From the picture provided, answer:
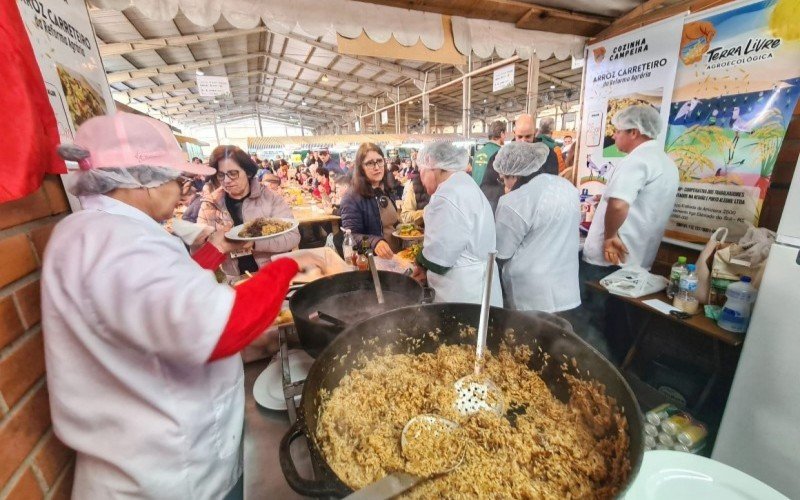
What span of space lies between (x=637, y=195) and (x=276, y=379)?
10.8 ft

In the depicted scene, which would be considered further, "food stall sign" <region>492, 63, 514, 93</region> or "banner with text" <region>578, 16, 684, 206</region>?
"food stall sign" <region>492, 63, 514, 93</region>

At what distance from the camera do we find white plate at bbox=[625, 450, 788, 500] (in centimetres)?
99

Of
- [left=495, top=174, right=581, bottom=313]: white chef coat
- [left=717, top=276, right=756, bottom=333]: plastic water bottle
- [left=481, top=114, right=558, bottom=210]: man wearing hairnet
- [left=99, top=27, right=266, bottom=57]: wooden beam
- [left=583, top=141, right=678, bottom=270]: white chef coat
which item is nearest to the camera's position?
[left=717, top=276, right=756, bottom=333]: plastic water bottle

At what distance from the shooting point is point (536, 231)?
2.65m

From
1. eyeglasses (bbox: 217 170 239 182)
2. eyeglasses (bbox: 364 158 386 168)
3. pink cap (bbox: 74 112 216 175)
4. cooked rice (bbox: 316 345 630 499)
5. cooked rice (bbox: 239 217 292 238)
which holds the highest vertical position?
pink cap (bbox: 74 112 216 175)

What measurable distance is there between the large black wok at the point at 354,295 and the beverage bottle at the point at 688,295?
86.6 inches

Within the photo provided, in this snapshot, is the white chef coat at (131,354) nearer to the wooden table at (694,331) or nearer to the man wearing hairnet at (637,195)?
the wooden table at (694,331)

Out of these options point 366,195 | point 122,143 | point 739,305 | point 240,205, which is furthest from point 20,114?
point 739,305

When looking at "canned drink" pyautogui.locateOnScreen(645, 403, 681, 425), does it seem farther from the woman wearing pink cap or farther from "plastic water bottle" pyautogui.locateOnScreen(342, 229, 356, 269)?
"plastic water bottle" pyautogui.locateOnScreen(342, 229, 356, 269)

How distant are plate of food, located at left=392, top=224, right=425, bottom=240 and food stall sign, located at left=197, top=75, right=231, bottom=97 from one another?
11.2ft

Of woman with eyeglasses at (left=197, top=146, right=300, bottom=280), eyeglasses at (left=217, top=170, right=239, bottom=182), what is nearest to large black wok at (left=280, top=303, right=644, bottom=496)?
woman with eyeglasses at (left=197, top=146, right=300, bottom=280)

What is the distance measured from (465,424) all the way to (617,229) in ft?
8.95

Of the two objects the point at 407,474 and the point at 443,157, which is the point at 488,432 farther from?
the point at 443,157

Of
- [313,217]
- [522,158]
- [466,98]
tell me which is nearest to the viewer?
[522,158]
